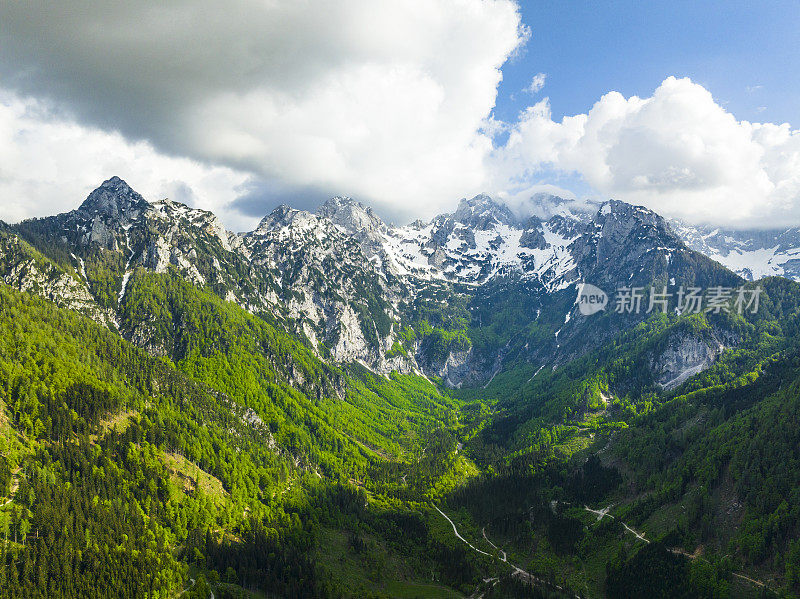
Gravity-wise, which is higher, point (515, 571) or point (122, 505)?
point (122, 505)

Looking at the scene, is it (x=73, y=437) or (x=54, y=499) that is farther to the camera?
(x=73, y=437)

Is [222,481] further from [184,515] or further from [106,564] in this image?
[106,564]

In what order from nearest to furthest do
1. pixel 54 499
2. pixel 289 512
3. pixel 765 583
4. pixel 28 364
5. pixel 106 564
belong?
pixel 765 583 → pixel 106 564 → pixel 54 499 → pixel 28 364 → pixel 289 512

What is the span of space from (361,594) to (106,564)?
238 ft

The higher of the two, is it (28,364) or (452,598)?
(28,364)

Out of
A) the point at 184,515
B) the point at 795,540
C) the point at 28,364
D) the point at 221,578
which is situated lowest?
the point at 221,578

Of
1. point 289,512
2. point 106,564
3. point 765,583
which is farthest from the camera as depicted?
point 289,512

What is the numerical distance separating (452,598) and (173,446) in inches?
4849

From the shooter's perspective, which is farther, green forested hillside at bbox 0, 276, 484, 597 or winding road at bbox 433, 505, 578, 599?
winding road at bbox 433, 505, 578, 599

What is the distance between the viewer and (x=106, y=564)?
121 metres

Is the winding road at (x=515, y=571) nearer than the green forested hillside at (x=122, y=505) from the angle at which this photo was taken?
No

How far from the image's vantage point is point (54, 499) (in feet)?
428

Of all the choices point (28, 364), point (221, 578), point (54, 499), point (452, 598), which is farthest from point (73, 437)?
point (452, 598)

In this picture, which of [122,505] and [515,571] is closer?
[122,505]
